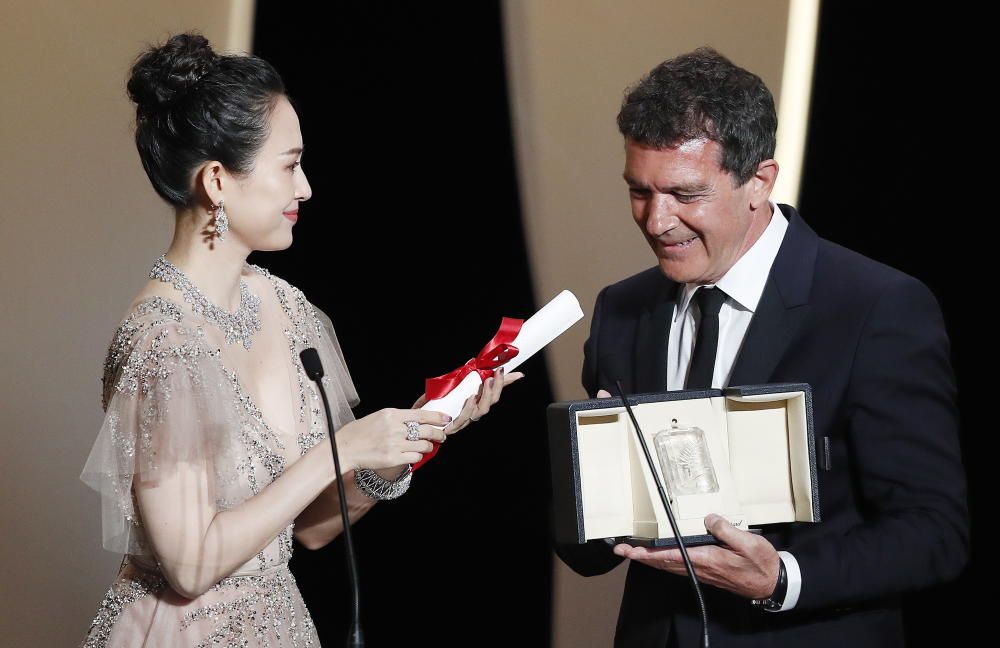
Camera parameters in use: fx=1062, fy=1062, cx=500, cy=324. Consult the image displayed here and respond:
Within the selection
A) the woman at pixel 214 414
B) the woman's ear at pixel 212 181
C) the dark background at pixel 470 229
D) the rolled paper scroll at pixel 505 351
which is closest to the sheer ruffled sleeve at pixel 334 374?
the woman at pixel 214 414

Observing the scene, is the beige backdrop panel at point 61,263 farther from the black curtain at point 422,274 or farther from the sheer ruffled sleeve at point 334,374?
the sheer ruffled sleeve at point 334,374

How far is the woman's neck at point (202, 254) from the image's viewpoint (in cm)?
193

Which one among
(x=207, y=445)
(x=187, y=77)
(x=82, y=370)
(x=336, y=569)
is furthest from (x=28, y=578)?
(x=187, y=77)

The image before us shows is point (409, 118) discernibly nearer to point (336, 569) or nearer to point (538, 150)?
point (538, 150)

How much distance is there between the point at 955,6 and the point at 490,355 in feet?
5.84

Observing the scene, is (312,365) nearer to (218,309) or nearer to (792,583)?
(218,309)

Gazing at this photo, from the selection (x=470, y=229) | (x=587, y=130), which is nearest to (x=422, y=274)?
(x=470, y=229)

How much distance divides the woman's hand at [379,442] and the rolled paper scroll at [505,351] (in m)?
0.13

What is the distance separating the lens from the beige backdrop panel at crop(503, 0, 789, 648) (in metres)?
3.32

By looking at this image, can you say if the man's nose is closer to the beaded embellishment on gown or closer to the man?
the man

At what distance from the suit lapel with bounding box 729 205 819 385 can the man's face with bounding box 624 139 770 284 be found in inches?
4.2

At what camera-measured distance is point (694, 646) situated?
69.8 inches

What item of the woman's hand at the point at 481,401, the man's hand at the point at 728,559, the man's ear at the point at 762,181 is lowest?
the man's hand at the point at 728,559

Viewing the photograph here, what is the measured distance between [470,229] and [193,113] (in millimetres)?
1417
